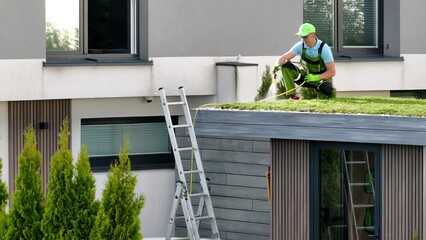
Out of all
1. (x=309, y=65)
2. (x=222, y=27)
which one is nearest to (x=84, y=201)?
(x=309, y=65)

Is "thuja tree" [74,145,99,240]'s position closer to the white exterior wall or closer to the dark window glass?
the white exterior wall

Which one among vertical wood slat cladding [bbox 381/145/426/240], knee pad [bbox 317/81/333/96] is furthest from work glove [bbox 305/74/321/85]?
vertical wood slat cladding [bbox 381/145/426/240]

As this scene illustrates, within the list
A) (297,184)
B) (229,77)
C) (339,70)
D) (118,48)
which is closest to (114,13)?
(118,48)

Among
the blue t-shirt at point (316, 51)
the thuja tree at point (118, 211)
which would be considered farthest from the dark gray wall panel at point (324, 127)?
the blue t-shirt at point (316, 51)

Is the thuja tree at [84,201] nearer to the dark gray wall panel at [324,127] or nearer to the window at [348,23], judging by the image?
the dark gray wall panel at [324,127]

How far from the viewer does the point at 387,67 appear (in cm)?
2220

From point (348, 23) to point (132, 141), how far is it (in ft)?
13.2

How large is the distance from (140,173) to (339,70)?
3.41 meters

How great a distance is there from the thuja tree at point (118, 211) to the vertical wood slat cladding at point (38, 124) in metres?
5.92

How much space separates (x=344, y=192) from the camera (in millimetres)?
15797

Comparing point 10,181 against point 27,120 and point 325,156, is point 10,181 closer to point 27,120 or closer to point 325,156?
point 27,120

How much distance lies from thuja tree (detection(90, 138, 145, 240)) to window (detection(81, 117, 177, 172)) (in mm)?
6470

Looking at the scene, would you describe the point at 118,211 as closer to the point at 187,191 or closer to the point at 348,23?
the point at 187,191

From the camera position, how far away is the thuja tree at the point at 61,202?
14.1 m
